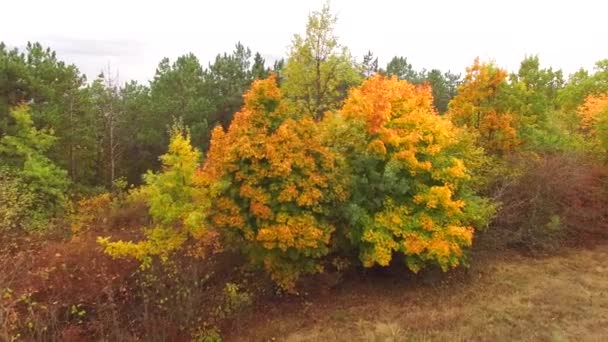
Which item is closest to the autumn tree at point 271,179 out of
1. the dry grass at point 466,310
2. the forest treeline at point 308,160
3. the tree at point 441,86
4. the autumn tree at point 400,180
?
the forest treeline at point 308,160

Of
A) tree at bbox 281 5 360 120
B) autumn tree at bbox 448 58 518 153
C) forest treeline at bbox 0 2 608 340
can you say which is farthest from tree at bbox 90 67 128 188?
autumn tree at bbox 448 58 518 153

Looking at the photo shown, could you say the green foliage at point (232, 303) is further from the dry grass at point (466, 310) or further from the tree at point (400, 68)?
the tree at point (400, 68)

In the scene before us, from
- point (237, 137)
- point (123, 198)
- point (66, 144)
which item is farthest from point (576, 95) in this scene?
point (66, 144)

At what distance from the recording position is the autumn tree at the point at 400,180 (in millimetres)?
13867

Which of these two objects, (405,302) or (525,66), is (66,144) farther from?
(525,66)

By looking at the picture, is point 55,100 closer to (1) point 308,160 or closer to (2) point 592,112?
(1) point 308,160

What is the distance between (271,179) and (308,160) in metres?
1.13

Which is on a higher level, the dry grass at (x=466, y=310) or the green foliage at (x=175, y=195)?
the green foliage at (x=175, y=195)

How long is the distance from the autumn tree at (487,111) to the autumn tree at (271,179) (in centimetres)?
1062

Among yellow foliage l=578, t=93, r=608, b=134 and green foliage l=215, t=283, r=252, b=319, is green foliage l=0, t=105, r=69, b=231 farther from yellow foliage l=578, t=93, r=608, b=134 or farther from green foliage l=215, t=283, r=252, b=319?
yellow foliage l=578, t=93, r=608, b=134

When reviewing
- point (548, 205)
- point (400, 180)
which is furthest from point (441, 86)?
point (400, 180)

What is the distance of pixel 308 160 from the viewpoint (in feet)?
40.9

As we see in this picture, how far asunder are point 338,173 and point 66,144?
19325 mm

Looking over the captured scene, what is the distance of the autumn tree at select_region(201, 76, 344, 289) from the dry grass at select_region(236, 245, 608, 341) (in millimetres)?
2091
